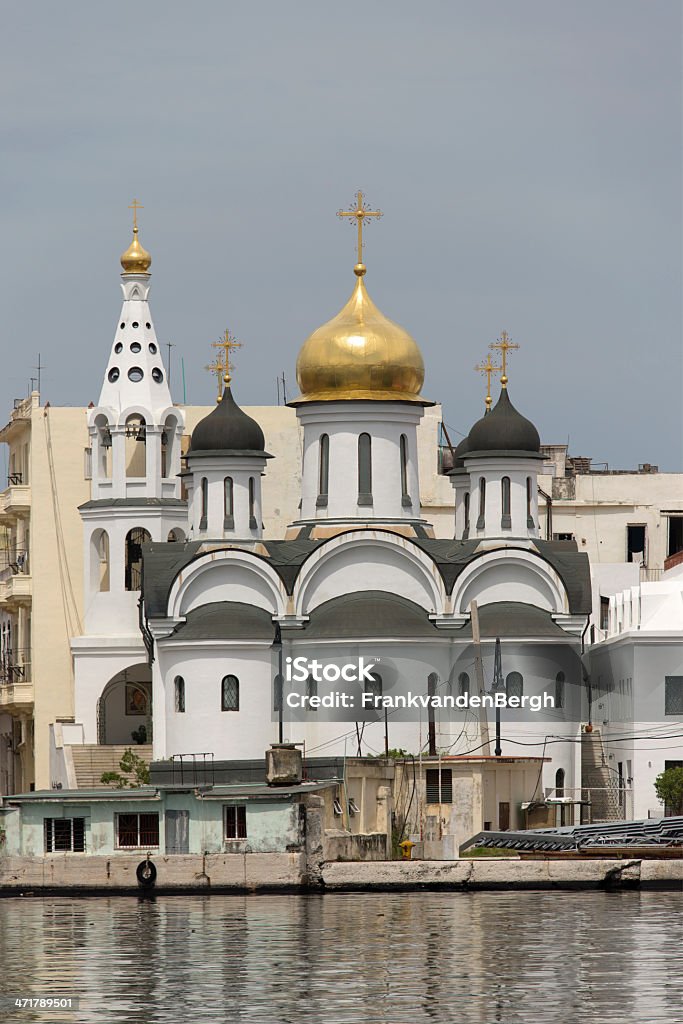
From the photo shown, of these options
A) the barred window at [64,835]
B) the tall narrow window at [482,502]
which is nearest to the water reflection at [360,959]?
the barred window at [64,835]

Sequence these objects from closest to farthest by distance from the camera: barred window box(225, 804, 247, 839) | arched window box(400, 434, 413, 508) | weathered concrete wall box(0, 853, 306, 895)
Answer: weathered concrete wall box(0, 853, 306, 895), barred window box(225, 804, 247, 839), arched window box(400, 434, 413, 508)

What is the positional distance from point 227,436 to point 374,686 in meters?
7.25

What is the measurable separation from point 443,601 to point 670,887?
44.0ft

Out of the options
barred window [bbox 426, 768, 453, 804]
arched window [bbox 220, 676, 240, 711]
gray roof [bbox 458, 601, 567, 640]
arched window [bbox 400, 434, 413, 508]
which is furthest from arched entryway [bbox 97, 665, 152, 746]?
barred window [bbox 426, 768, 453, 804]

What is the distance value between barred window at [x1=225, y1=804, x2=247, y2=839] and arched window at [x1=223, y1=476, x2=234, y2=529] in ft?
40.2

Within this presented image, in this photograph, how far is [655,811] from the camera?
61.9 m

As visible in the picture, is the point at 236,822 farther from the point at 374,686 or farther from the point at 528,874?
the point at 374,686

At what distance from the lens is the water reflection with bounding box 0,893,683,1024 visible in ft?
117

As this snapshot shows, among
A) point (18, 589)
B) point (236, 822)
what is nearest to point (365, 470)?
point (18, 589)

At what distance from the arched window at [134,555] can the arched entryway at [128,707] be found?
2114 mm

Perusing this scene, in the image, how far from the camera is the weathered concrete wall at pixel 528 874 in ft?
173

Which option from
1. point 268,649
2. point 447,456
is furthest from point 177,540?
point 447,456

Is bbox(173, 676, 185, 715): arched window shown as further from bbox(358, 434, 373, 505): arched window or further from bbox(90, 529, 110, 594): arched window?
bbox(90, 529, 110, 594): arched window

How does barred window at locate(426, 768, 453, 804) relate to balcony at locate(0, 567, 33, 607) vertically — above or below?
below
